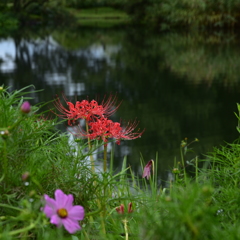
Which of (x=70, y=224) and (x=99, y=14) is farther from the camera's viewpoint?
(x=99, y=14)

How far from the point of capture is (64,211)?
1.13 m

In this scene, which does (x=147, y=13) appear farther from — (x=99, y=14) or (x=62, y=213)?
(x=62, y=213)

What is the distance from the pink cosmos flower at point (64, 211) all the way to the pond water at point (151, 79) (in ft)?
4.75

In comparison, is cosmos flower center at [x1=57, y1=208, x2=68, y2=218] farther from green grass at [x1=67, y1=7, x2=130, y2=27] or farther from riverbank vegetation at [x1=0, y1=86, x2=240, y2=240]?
green grass at [x1=67, y1=7, x2=130, y2=27]

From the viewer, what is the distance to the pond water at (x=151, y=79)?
8816 mm

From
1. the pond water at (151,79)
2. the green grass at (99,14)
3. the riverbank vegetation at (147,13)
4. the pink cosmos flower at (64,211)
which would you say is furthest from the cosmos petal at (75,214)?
the green grass at (99,14)

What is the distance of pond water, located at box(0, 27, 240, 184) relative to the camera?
28.9 ft

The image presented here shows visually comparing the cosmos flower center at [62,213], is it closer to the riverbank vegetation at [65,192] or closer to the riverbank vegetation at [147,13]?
the riverbank vegetation at [65,192]

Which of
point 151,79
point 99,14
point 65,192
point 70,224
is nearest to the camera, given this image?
point 70,224

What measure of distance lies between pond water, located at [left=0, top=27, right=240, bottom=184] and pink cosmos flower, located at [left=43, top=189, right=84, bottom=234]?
145 cm

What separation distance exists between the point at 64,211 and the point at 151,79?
15.1 m

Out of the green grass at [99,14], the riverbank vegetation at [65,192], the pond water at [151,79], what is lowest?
the green grass at [99,14]

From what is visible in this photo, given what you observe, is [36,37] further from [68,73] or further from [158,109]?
[158,109]

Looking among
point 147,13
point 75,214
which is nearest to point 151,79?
point 75,214
